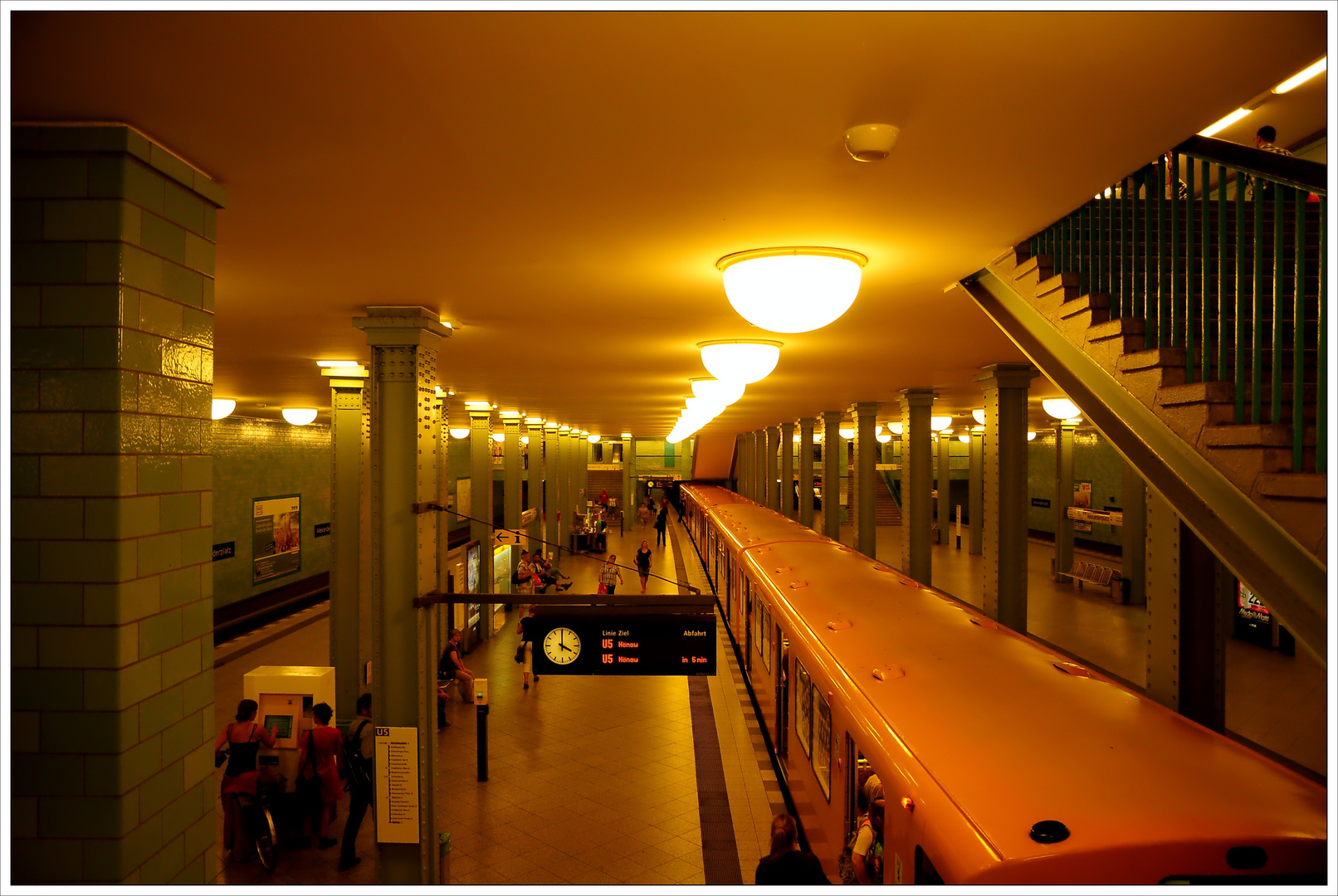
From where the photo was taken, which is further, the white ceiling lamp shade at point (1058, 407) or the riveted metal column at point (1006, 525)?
the white ceiling lamp shade at point (1058, 407)

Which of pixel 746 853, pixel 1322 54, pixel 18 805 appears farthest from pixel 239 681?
pixel 1322 54

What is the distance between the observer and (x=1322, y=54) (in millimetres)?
1893

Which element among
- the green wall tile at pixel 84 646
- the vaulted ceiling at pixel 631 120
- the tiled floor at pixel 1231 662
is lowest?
the tiled floor at pixel 1231 662

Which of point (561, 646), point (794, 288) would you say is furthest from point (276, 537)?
point (794, 288)

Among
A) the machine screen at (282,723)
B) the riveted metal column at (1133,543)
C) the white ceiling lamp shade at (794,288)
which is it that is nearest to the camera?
the white ceiling lamp shade at (794,288)

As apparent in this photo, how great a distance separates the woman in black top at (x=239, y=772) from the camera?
21.5 feet

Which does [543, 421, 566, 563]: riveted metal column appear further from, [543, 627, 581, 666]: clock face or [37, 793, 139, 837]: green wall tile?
[37, 793, 139, 837]: green wall tile

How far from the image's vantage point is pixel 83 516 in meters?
2.23

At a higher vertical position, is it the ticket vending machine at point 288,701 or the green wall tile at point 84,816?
the green wall tile at point 84,816

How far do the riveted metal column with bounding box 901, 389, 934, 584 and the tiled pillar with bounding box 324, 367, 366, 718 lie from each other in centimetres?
725

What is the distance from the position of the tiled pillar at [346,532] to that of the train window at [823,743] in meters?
5.42

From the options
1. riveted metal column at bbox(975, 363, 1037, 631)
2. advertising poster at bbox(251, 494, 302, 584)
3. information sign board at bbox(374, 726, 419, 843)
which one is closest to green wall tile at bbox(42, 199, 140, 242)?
information sign board at bbox(374, 726, 419, 843)

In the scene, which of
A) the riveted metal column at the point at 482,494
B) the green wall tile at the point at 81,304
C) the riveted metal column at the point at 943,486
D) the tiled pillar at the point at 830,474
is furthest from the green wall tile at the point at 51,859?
the riveted metal column at the point at 943,486

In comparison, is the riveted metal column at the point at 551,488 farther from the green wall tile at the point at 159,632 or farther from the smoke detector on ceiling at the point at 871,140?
the smoke detector on ceiling at the point at 871,140
